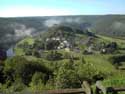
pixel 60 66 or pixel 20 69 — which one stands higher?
pixel 60 66

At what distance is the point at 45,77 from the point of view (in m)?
55.5

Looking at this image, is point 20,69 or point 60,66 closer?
point 60,66

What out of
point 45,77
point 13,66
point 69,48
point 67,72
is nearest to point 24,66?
point 13,66

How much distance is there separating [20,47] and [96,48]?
47.9m

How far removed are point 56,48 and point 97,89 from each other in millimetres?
182456

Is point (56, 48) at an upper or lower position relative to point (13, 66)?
lower

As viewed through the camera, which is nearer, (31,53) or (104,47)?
(31,53)

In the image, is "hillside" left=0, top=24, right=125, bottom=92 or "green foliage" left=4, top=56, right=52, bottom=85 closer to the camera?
"hillside" left=0, top=24, right=125, bottom=92

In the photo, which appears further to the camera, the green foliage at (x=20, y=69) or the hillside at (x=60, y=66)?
the green foliage at (x=20, y=69)

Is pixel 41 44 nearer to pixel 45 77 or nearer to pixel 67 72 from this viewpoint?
pixel 45 77

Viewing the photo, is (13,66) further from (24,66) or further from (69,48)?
(69,48)

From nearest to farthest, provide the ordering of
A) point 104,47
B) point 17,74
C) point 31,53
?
point 17,74, point 31,53, point 104,47

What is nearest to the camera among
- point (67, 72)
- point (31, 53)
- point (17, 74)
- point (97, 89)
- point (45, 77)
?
point (97, 89)

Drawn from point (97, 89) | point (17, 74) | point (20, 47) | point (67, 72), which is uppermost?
point (97, 89)
